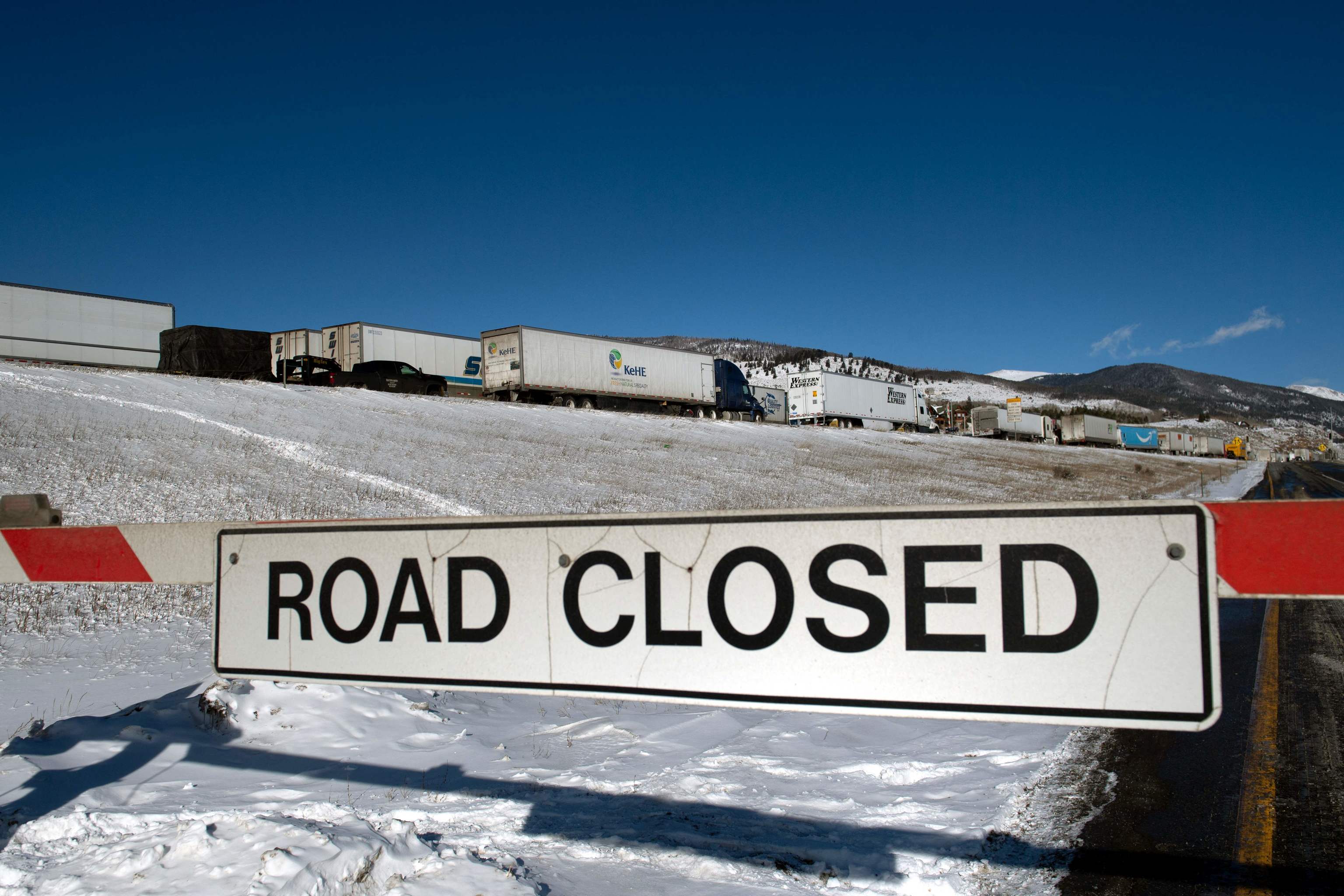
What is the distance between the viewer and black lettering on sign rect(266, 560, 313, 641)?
6.75 feet

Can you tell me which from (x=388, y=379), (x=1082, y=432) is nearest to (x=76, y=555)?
(x=388, y=379)

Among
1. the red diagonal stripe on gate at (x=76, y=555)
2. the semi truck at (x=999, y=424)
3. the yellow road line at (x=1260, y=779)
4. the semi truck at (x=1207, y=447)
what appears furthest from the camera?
the semi truck at (x=1207, y=447)

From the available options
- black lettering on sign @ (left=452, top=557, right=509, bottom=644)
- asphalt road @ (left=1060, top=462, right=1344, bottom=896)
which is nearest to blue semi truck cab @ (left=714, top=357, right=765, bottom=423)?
asphalt road @ (left=1060, top=462, right=1344, bottom=896)

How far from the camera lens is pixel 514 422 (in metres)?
29.4

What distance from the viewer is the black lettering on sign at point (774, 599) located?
1.64 m

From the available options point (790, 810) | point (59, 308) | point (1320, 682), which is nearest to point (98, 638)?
point (790, 810)

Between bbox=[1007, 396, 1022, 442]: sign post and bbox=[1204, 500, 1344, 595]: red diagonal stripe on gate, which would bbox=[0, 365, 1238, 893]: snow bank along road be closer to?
bbox=[1204, 500, 1344, 595]: red diagonal stripe on gate

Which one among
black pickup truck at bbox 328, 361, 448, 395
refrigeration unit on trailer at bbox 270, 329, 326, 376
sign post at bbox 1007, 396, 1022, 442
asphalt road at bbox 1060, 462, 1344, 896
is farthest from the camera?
sign post at bbox 1007, 396, 1022, 442

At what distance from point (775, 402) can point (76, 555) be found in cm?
5474

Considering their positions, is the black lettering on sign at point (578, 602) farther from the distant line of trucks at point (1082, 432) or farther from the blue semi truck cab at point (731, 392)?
the distant line of trucks at point (1082, 432)

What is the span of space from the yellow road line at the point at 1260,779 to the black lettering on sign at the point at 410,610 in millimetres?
3437

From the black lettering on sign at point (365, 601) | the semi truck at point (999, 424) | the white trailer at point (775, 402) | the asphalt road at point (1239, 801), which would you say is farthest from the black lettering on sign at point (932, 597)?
the semi truck at point (999, 424)

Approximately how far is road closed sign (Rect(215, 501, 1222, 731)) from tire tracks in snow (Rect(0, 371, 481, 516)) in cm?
954

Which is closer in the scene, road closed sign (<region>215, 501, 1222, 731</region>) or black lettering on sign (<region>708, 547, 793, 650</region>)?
road closed sign (<region>215, 501, 1222, 731</region>)
